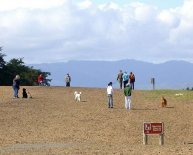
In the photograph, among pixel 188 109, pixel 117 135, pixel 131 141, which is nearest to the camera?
pixel 131 141

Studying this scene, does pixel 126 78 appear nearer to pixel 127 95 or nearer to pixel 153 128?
pixel 127 95

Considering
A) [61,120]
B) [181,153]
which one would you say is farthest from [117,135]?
[181,153]

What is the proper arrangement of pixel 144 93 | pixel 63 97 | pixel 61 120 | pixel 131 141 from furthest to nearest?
pixel 144 93 → pixel 63 97 → pixel 61 120 → pixel 131 141

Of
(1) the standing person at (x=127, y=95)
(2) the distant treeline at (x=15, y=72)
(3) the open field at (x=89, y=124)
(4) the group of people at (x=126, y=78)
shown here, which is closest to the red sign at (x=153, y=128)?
(3) the open field at (x=89, y=124)

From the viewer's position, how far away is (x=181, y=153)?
2322cm

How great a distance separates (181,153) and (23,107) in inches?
853

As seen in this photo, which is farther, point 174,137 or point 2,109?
point 2,109

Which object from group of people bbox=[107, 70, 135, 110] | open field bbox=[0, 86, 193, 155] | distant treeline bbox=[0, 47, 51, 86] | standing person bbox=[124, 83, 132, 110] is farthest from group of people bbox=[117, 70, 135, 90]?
distant treeline bbox=[0, 47, 51, 86]

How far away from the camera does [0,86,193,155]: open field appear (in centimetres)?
2538

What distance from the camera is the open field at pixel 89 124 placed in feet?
83.3

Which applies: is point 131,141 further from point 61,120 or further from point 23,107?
point 23,107

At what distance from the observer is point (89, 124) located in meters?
36.5

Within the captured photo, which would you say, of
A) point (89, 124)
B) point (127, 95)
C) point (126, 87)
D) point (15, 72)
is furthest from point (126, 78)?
point (15, 72)

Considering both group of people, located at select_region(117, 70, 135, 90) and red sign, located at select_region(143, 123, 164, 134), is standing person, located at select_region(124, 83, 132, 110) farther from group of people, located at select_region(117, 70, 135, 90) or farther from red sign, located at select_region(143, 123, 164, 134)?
red sign, located at select_region(143, 123, 164, 134)
